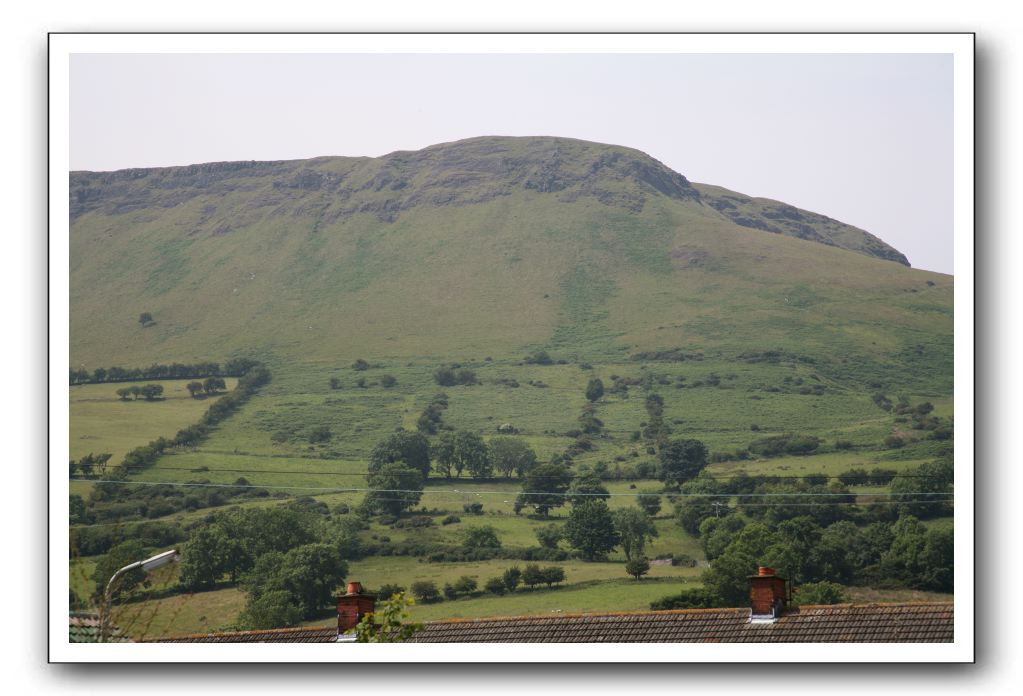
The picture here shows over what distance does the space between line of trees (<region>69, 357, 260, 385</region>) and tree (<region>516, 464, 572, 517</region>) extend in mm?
43887

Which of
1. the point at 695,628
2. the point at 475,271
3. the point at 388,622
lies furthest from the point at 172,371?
Result: the point at 388,622

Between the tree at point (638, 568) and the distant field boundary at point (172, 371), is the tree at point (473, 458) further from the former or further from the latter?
the distant field boundary at point (172, 371)

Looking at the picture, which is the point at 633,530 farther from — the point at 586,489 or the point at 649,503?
the point at 586,489

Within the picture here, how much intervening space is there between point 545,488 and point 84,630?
80.3m

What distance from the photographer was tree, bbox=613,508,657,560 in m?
77.7

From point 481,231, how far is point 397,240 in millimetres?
11848

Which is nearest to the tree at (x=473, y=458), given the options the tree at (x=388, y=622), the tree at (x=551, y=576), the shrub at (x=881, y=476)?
the tree at (x=551, y=576)

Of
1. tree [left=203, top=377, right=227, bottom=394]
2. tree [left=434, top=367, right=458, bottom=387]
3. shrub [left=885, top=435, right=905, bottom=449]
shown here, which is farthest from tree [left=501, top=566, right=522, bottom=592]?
tree [left=203, top=377, right=227, bottom=394]

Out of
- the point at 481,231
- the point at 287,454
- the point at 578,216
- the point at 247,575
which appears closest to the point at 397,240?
the point at 481,231

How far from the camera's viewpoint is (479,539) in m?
82.4

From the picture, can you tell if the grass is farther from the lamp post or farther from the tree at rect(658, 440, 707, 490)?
the lamp post

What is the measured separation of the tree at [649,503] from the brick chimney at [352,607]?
67.5 metres

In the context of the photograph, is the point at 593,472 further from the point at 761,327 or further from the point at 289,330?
the point at 289,330

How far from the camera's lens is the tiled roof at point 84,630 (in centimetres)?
1264
